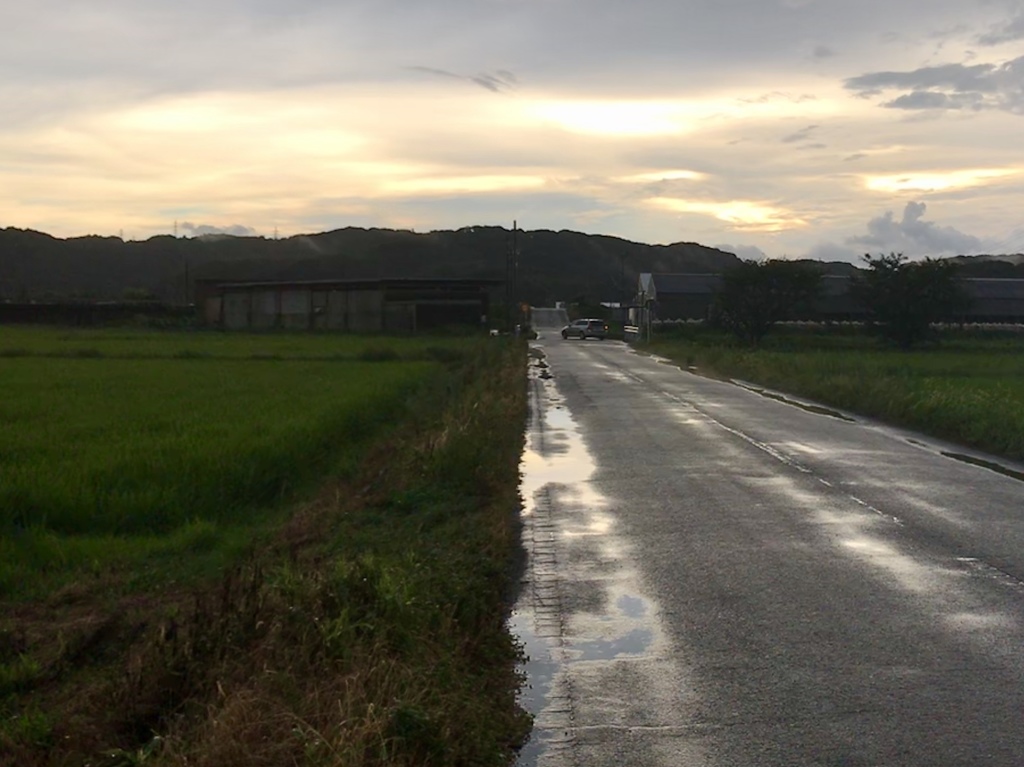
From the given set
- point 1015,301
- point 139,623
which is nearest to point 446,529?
point 139,623

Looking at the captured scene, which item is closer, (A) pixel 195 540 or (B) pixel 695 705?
(B) pixel 695 705

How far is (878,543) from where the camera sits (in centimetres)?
1129

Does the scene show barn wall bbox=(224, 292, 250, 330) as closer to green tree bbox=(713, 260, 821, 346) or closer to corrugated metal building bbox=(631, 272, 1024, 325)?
corrugated metal building bbox=(631, 272, 1024, 325)

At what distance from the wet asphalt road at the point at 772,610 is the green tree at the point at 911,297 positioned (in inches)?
1894

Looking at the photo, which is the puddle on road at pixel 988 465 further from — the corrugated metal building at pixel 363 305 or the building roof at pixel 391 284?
the building roof at pixel 391 284

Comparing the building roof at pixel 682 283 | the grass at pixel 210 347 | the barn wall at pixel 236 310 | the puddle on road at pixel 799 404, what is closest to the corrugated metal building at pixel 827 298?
the building roof at pixel 682 283

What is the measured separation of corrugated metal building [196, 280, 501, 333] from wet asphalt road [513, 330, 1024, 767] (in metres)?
58.5

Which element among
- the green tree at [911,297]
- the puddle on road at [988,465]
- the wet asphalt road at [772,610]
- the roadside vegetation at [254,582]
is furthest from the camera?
the green tree at [911,297]

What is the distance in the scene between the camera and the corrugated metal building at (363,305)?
76.2m

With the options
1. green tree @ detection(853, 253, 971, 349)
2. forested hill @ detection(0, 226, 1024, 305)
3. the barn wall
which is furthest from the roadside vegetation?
forested hill @ detection(0, 226, 1024, 305)

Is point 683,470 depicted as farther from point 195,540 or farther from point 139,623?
point 139,623

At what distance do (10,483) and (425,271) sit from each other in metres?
171

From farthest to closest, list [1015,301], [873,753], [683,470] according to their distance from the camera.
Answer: [1015,301] → [683,470] → [873,753]

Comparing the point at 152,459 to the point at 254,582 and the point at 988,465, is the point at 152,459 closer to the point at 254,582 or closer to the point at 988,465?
the point at 254,582
